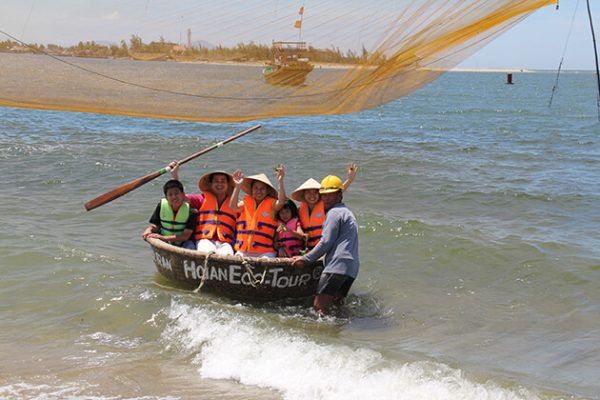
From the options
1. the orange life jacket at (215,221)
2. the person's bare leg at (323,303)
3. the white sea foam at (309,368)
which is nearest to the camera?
the white sea foam at (309,368)

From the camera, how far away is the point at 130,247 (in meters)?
11.3

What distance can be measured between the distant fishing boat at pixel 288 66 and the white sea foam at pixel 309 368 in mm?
2501

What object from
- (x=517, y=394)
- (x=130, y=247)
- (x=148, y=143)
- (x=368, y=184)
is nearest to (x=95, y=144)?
(x=148, y=143)

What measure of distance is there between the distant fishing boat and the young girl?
2079mm

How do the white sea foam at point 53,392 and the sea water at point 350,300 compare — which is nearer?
the white sea foam at point 53,392

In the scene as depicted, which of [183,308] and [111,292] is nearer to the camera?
[183,308]

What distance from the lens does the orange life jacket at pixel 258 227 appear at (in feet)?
28.1

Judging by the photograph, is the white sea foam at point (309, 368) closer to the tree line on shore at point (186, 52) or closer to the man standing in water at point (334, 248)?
the man standing in water at point (334, 248)

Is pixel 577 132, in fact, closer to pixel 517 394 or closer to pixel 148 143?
pixel 148 143

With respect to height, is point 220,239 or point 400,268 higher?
point 220,239

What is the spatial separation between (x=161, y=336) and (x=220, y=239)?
151cm

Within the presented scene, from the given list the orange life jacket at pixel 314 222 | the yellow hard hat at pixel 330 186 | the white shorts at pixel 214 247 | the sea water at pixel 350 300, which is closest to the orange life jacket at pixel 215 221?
the white shorts at pixel 214 247

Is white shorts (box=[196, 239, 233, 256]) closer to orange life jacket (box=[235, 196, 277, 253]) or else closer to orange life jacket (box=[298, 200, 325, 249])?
orange life jacket (box=[235, 196, 277, 253])

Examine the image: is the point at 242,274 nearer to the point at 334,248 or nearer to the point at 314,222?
the point at 314,222
